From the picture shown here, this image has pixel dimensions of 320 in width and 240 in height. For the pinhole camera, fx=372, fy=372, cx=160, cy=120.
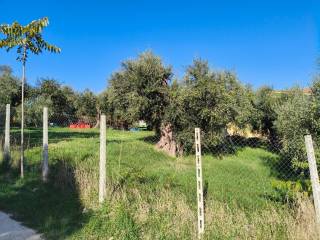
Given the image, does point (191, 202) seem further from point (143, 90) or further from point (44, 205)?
point (143, 90)

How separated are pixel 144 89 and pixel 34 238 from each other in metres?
15.0

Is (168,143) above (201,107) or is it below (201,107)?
below

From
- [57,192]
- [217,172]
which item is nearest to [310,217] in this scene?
[57,192]

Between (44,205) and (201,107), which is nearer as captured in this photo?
(44,205)

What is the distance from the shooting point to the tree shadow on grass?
6016 mm

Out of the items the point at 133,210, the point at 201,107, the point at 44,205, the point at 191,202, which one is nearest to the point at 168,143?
the point at 201,107

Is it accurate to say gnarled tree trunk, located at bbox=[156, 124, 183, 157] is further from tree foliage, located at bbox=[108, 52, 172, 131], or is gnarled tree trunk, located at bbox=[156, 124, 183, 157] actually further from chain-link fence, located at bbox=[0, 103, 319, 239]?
chain-link fence, located at bbox=[0, 103, 319, 239]

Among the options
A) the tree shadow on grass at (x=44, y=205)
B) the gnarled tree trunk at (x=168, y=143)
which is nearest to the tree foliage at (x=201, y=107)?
the gnarled tree trunk at (x=168, y=143)

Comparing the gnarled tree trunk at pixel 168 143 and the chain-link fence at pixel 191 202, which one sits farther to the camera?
the gnarled tree trunk at pixel 168 143

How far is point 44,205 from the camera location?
7.20m

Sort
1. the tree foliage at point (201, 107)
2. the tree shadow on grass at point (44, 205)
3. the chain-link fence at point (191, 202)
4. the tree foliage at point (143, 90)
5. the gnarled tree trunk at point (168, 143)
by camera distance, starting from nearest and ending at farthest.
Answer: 1. the chain-link fence at point (191, 202)
2. the tree shadow on grass at point (44, 205)
3. the gnarled tree trunk at point (168, 143)
4. the tree foliage at point (201, 107)
5. the tree foliage at point (143, 90)

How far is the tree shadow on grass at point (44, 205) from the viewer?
6016 millimetres

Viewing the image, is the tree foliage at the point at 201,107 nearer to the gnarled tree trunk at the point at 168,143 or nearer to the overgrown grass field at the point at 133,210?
the gnarled tree trunk at the point at 168,143

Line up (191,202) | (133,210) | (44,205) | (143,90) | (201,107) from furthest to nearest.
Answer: (143,90), (201,107), (44,205), (191,202), (133,210)
